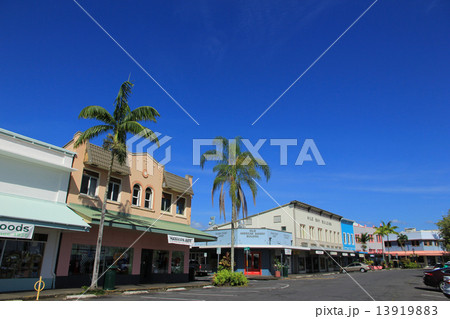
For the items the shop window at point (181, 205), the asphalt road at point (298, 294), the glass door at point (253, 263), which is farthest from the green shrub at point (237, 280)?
the glass door at point (253, 263)

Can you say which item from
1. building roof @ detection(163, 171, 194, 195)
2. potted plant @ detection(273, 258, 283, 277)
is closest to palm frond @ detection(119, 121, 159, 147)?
building roof @ detection(163, 171, 194, 195)

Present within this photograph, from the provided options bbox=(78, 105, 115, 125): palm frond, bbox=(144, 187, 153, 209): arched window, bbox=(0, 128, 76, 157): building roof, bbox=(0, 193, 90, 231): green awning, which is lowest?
bbox=(0, 193, 90, 231): green awning

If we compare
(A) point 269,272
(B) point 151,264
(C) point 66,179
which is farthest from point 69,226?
(A) point 269,272

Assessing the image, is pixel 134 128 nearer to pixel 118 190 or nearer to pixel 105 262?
pixel 118 190

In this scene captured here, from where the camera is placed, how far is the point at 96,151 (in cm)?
1875

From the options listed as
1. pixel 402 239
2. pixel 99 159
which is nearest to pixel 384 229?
pixel 402 239

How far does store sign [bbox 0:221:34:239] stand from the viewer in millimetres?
12616

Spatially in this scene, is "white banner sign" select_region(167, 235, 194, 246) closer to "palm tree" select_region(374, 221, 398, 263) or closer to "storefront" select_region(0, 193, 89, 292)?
"storefront" select_region(0, 193, 89, 292)

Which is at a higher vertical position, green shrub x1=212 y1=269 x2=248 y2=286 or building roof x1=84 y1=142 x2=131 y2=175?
building roof x1=84 y1=142 x2=131 y2=175

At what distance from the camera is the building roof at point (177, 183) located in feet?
76.5

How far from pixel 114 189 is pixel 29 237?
22.5 feet

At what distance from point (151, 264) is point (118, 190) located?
18.1ft

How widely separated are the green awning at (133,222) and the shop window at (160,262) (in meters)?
2.06

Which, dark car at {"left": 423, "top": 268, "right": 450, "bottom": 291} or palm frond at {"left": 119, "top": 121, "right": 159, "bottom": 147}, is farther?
dark car at {"left": 423, "top": 268, "right": 450, "bottom": 291}
